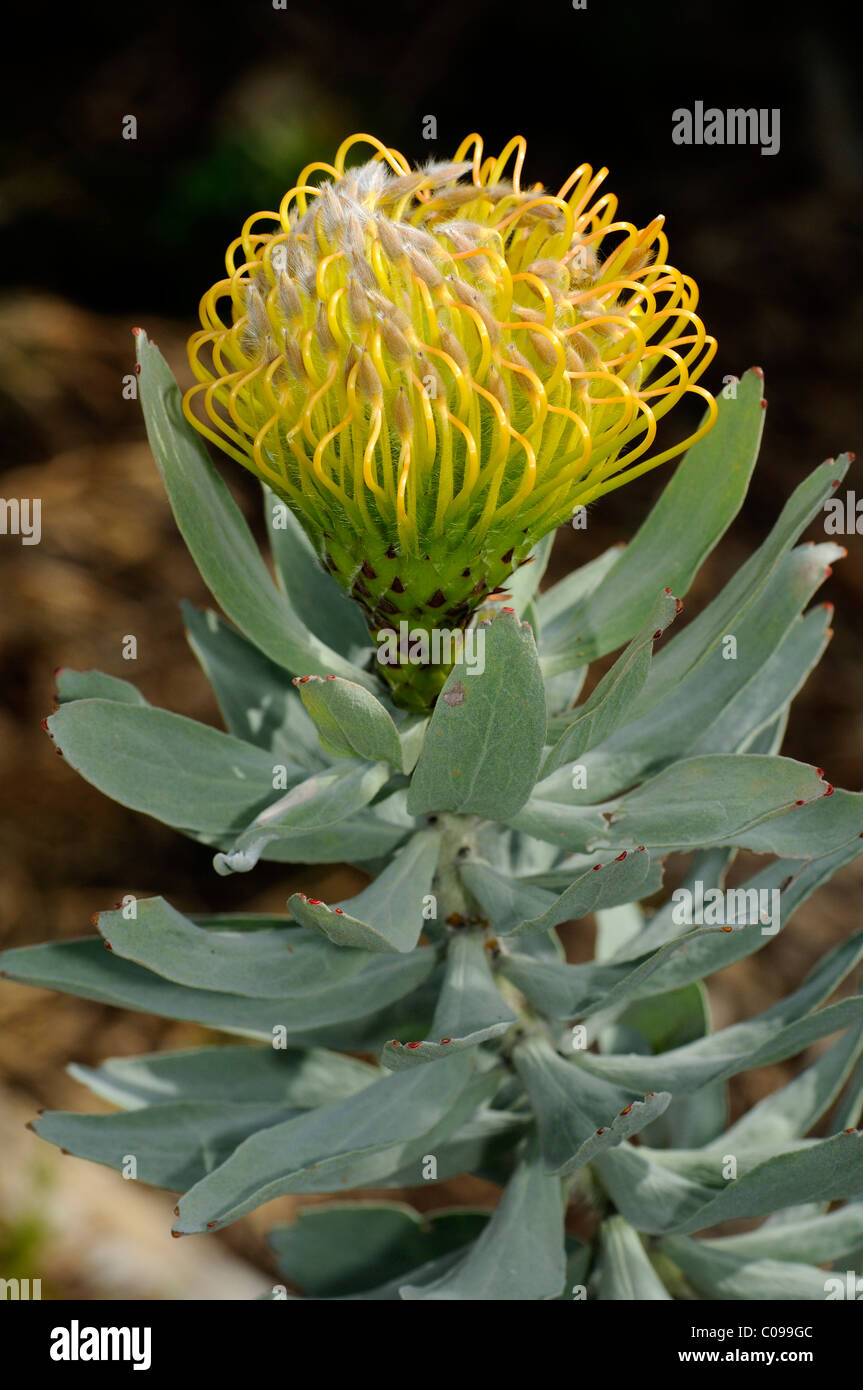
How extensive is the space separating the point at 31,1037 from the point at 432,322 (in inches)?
72.1

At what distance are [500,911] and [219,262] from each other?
2.55 m

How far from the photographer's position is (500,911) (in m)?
0.87

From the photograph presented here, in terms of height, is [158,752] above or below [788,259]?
below

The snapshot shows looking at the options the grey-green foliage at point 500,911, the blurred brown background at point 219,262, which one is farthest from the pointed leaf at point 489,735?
the blurred brown background at point 219,262

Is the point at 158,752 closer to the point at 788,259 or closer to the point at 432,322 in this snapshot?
the point at 432,322

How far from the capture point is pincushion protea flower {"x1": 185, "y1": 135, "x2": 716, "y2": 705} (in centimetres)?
73

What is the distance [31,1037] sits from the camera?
7.27 ft

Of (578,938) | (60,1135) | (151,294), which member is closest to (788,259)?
(151,294)

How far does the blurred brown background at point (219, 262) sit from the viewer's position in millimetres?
2402

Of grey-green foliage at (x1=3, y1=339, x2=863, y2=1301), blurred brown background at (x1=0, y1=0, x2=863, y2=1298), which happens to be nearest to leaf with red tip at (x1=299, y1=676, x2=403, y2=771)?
grey-green foliage at (x1=3, y1=339, x2=863, y2=1301)

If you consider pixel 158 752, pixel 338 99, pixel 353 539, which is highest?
pixel 338 99

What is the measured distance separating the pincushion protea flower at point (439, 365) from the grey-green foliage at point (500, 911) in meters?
0.08

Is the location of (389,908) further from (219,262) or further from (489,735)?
(219,262)

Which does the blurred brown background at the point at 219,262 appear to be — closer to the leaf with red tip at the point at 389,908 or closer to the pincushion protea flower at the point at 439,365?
the leaf with red tip at the point at 389,908
